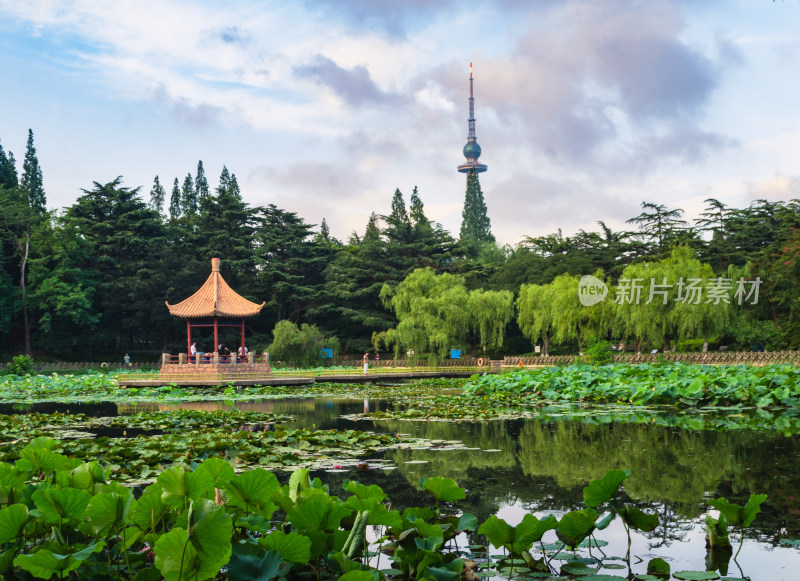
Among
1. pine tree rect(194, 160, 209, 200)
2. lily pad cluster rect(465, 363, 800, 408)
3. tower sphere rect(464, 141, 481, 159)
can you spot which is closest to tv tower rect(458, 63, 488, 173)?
tower sphere rect(464, 141, 481, 159)

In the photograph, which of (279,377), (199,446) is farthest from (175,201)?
(199,446)

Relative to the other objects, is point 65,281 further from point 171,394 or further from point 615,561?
point 615,561

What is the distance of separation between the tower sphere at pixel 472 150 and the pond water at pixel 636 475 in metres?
95.1

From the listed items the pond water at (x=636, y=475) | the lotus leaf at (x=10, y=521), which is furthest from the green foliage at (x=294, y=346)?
the lotus leaf at (x=10, y=521)

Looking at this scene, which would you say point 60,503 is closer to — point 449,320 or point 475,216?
point 449,320

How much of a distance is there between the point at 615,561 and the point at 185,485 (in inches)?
72.2

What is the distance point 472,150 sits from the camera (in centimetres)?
10050

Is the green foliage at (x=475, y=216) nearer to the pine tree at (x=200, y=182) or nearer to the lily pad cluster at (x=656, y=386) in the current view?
the pine tree at (x=200, y=182)

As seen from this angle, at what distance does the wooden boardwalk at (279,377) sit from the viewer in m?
20.9

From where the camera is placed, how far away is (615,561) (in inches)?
115

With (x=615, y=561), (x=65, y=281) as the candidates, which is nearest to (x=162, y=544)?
(x=615, y=561)

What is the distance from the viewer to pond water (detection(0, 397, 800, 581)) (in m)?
3.17

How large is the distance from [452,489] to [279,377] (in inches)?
830

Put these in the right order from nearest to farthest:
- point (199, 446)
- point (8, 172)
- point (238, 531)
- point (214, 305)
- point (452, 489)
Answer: point (238, 531)
point (452, 489)
point (199, 446)
point (214, 305)
point (8, 172)
